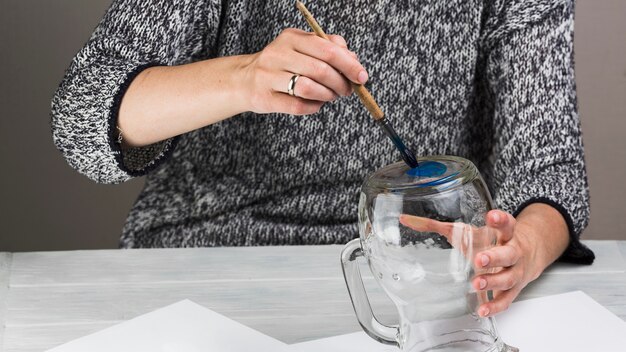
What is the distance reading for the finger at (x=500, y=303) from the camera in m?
0.74

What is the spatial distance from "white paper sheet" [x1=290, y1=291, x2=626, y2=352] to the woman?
0.39ft

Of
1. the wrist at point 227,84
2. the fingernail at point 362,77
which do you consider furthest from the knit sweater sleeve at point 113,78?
the fingernail at point 362,77

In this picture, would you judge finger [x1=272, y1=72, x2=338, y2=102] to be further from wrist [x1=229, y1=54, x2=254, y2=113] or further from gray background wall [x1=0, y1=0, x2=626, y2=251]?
gray background wall [x1=0, y1=0, x2=626, y2=251]

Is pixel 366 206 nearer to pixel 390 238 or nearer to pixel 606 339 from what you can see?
pixel 390 238

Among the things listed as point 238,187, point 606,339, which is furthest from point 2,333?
point 606,339

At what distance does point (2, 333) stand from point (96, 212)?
93cm

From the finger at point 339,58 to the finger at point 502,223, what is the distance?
0.16 m

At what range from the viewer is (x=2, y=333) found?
32.4 inches

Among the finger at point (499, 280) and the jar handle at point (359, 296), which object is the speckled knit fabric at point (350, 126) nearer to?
the finger at point (499, 280)

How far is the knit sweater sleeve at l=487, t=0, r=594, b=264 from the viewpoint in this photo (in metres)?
1.03

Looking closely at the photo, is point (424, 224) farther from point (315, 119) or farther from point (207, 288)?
point (315, 119)

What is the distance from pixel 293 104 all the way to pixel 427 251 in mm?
210

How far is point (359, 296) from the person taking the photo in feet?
2.43

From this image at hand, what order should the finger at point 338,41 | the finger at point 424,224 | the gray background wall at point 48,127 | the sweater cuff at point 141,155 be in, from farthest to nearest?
1. the gray background wall at point 48,127
2. the sweater cuff at point 141,155
3. the finger at point 338,41
4. the finger at point 424,224
